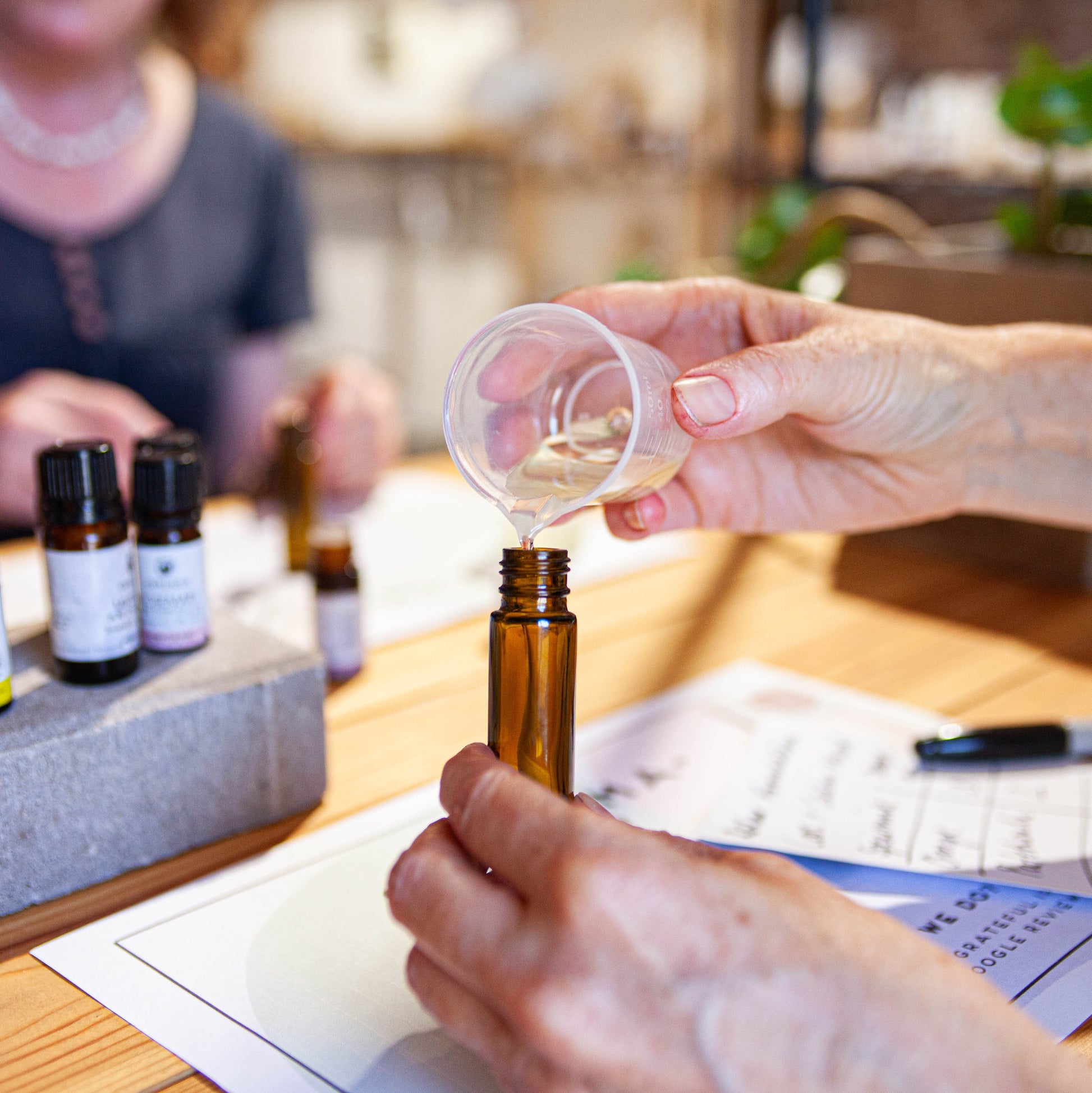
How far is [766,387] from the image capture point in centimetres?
58

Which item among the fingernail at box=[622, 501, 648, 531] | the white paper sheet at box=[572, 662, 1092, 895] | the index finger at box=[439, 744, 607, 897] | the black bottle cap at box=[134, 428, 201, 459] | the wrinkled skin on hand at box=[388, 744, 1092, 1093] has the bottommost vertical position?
the white paper sheet at box=[572, 662, 1092, 895]

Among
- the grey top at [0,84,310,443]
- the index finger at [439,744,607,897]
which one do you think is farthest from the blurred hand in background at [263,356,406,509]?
the index finger at [439,744,607,897]

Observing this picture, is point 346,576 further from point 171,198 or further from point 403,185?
point 403,185

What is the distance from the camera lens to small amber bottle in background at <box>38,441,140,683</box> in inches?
22.4

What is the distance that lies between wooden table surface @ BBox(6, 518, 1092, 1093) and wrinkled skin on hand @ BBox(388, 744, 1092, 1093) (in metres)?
0.13

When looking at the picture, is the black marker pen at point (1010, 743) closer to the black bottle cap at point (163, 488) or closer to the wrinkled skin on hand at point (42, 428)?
the black bottle cap at point (163, 488)

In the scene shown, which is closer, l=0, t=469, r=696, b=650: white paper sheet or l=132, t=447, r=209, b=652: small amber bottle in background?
l=132, t=447, r=209, b=652: small amber bottle in background

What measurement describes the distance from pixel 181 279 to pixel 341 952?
4.31 ft

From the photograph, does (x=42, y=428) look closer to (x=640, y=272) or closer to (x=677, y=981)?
(x=640, y=272)

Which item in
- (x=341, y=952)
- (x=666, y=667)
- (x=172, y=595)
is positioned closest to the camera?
(x=341, y=952)

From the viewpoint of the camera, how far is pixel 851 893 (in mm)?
572

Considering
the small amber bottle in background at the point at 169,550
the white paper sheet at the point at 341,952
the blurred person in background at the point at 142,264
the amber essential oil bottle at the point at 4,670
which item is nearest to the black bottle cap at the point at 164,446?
the small amber bottle in background at the point at 169,550

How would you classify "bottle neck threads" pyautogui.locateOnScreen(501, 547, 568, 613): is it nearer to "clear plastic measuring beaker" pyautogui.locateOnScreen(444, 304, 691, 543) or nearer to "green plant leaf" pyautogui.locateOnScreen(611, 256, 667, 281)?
"clear plastic measuring beaker" pyautogui.locateOnScreen(444, 304, 691, 543)

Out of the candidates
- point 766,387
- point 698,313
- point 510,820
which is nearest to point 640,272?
point 698,313
